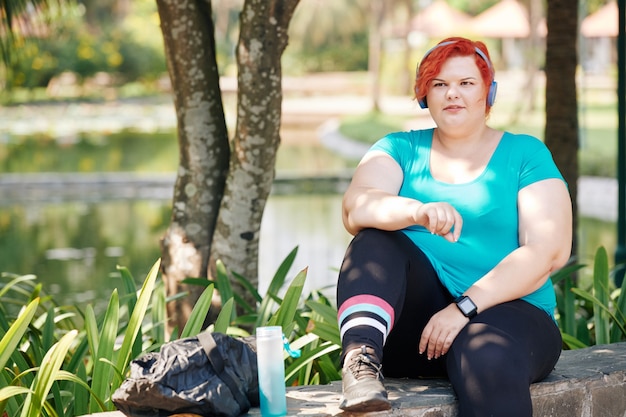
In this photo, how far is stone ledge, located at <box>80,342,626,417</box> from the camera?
103 inches

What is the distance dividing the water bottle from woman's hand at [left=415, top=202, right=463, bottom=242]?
487mm

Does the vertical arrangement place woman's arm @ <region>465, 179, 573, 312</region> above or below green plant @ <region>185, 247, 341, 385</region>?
above

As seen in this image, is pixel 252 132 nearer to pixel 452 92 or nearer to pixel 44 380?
pixel 452 92

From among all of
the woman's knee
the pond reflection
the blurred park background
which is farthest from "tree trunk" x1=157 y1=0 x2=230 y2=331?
the pond reflection

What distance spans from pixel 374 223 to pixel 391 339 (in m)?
0.36

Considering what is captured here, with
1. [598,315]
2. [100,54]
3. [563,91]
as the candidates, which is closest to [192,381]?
[598,315]

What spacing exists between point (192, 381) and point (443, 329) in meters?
0.71

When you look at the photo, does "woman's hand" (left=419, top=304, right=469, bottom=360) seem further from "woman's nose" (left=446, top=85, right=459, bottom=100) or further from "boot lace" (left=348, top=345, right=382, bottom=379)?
"woman's nose" (left=446, top=85, right=459, bottom=100)

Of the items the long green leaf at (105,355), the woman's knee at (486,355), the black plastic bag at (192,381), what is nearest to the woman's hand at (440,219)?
the woman's knee at (486,355)

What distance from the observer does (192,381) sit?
96.4 inches

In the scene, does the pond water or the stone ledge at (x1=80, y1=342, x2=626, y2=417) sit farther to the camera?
the pond water

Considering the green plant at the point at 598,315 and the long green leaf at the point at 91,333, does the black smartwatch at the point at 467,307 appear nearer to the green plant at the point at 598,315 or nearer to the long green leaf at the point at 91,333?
the green plant at the point at 598,315

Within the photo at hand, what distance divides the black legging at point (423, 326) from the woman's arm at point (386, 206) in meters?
0.06

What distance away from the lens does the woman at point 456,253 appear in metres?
2.52
